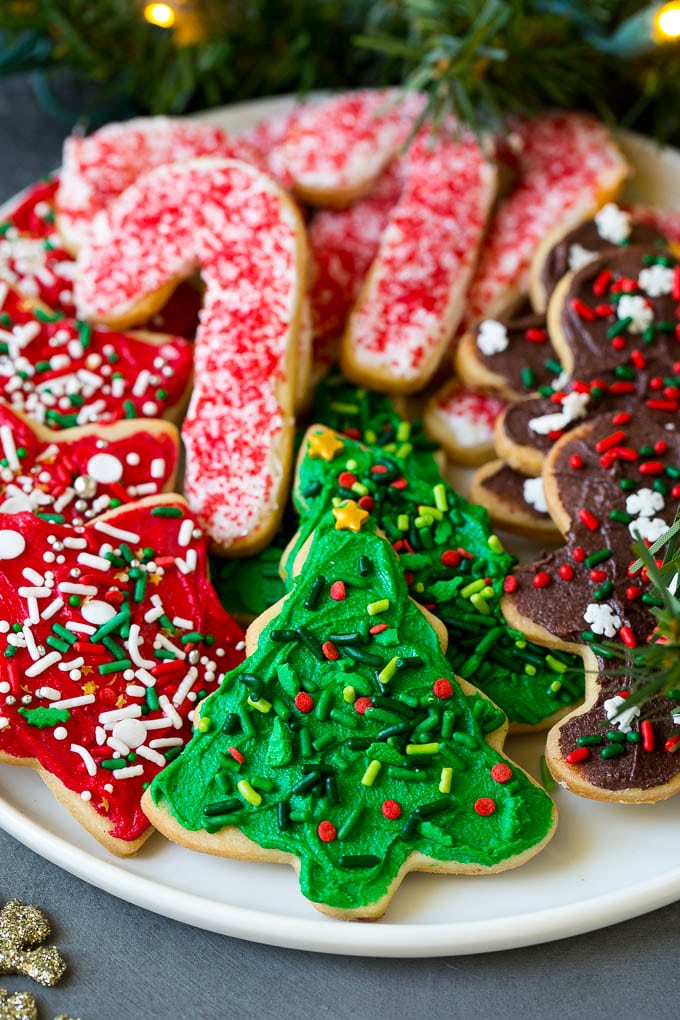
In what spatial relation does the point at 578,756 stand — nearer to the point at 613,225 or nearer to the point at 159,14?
the point at 613,225

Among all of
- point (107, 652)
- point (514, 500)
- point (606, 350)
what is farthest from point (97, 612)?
point (606, 350)

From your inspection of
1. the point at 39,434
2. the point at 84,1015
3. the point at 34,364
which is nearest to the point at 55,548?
the point at 39,434

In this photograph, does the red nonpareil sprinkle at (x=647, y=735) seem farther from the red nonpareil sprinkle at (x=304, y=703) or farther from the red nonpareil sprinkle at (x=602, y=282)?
the red nonpareil sprinkle at (x=602, y=282)

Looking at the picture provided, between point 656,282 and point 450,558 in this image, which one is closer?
point 450,558

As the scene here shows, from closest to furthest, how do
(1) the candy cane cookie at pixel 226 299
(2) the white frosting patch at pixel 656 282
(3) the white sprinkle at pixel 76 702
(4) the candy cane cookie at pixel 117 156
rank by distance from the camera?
(3) the white sprinkle at pixel 76 702 → (1) the candy cane cookie at pixel 226 299 → (2) the white frosting patch at pixel 656 282 → (4) the candy cane cookie at pixel 117 156

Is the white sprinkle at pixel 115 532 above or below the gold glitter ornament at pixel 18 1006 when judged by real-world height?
above

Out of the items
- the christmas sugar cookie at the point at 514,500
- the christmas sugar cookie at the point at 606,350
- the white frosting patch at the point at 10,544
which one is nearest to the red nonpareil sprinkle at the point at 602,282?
the christmas sugar cookie at the point at 606,350

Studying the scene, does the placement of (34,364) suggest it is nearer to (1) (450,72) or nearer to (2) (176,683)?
(2) (176,683)
